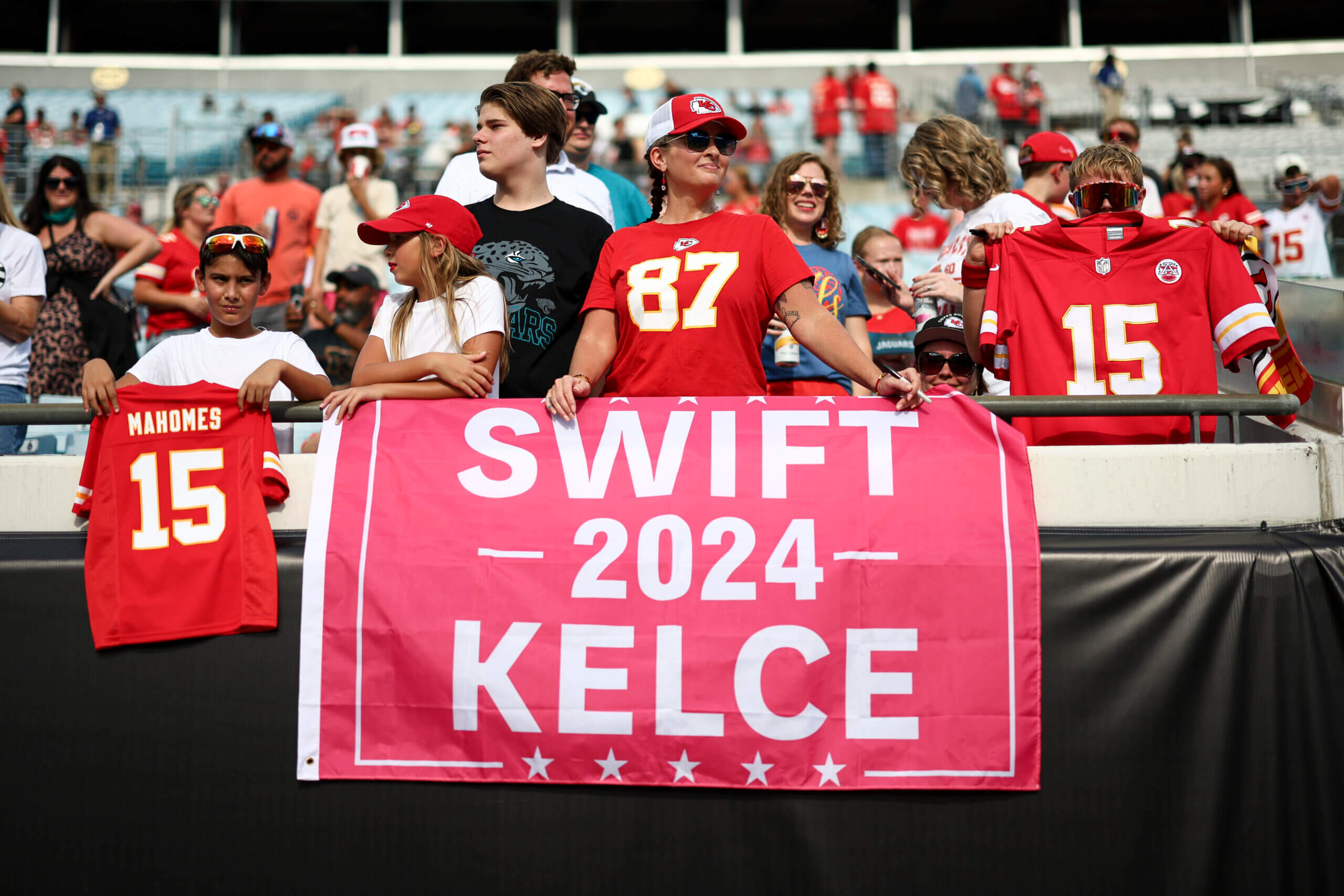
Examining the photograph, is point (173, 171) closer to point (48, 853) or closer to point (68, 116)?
point (68, 116)

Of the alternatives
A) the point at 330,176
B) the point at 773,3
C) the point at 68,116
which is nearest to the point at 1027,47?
the point at 773,3

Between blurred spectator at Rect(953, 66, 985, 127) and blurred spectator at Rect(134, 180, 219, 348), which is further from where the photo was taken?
blurred spectator at Rect(953, 66, 985, 127)

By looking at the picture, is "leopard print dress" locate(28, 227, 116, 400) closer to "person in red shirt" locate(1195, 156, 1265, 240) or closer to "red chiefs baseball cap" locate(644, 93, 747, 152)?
"red chiefs baseball cap" locate(644, 93, 747, 152)

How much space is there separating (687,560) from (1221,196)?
695cm

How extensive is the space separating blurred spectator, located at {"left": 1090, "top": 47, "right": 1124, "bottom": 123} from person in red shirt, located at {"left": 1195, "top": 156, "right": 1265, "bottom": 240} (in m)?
11.6

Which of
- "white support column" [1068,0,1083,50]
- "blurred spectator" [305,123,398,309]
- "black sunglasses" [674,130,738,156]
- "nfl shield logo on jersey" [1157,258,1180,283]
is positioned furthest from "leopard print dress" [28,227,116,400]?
"white support column" [1068,0,1083,50]

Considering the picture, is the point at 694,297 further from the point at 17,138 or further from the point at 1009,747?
the point at 17,138

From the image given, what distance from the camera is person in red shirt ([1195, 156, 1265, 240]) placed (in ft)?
28.3

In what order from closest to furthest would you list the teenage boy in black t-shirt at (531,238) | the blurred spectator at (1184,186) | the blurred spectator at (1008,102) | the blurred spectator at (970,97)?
the teenage boy in black t-shirt at (531,238) → the blurred spectator at (1184,186) → the blurred spectator at (1008,102) → the blurred spectator at (970,97)

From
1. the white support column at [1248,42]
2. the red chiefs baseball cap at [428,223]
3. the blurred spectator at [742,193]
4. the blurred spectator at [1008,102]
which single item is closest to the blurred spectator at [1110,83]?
the blurred spectator at [1008,102]

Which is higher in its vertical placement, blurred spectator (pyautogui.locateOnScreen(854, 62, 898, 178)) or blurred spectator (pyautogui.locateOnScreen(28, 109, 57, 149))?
blurred spectator (pyautogui.locateOnScreen(854, 62, 898, 178))

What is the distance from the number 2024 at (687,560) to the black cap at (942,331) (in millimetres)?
1617

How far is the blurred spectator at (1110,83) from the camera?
66.9 ft

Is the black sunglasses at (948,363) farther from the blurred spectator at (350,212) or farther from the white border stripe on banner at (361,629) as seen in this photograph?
the blurred spectator at (350,212)
